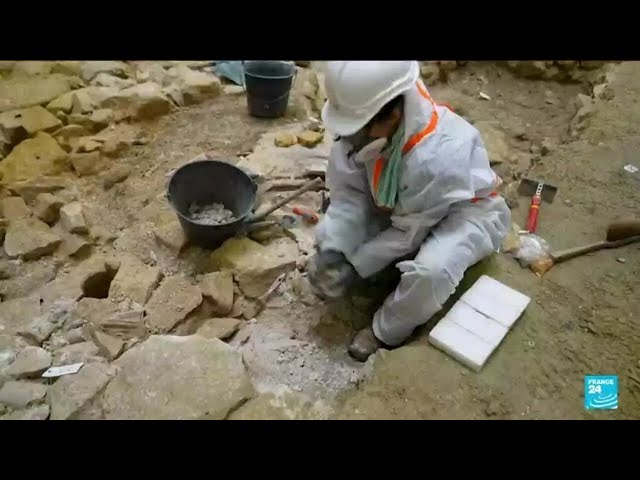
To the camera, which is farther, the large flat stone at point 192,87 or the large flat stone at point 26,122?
the large flat stone at point 192,87

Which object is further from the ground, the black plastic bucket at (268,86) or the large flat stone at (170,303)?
the black plastic bucket at (268,86)

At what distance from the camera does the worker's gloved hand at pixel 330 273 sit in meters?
2.23

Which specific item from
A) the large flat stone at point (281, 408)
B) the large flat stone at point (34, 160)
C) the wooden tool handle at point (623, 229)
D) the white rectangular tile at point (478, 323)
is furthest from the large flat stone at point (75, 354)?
the wooden tool handle at point (623, 229)

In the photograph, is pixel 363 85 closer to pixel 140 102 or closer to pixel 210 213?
pixel 210 213

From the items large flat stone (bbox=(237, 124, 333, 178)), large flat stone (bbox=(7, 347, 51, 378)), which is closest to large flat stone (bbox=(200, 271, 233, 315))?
large flat stone (bbox=(7, 347, 51, 378))

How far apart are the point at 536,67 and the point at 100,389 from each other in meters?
3.55

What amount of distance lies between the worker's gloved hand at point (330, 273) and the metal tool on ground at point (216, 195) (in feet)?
1.64

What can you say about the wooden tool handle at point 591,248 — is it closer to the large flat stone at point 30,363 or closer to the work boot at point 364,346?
the work boot at point 364,346

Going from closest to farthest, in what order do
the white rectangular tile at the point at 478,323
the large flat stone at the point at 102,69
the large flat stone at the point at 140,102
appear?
the white rectangular tile at the point at 478,323
the large flat stone at the point at 140,102
the large flat stone at the point at 102,69

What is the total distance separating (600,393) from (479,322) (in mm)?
439

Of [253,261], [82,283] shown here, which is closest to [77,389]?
[82,283]

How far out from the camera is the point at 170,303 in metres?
2.27

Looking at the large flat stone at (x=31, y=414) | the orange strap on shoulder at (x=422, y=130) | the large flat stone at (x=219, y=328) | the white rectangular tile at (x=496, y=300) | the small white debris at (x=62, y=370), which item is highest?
the orange strap on shoulder at (x=422, y=130)
